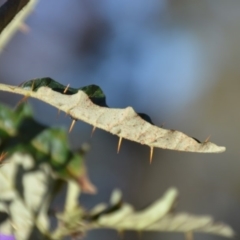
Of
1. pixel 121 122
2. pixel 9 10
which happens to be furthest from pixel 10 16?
pixel 121 122

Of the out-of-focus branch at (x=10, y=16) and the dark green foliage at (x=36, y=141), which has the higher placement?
the out-of-focus branch at (x=10, y=16)

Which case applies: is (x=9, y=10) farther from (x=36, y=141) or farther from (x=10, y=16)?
(x=36, y=141)

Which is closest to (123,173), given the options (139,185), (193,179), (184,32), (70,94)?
(139,185)

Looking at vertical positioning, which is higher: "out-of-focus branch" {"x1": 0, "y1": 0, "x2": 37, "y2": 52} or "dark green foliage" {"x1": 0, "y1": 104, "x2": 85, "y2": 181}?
"out-of-focus branch" {"x1": 0, "y1": 0, "x2": 37, "y2": 52}

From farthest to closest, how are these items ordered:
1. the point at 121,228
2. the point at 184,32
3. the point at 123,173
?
the point at 184,32, the point at 123,173, the point at 121,228

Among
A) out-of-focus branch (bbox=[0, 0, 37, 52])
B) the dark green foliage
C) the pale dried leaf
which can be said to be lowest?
the dark green foliage

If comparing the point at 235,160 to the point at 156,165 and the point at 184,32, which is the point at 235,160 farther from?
the point at 184,32
